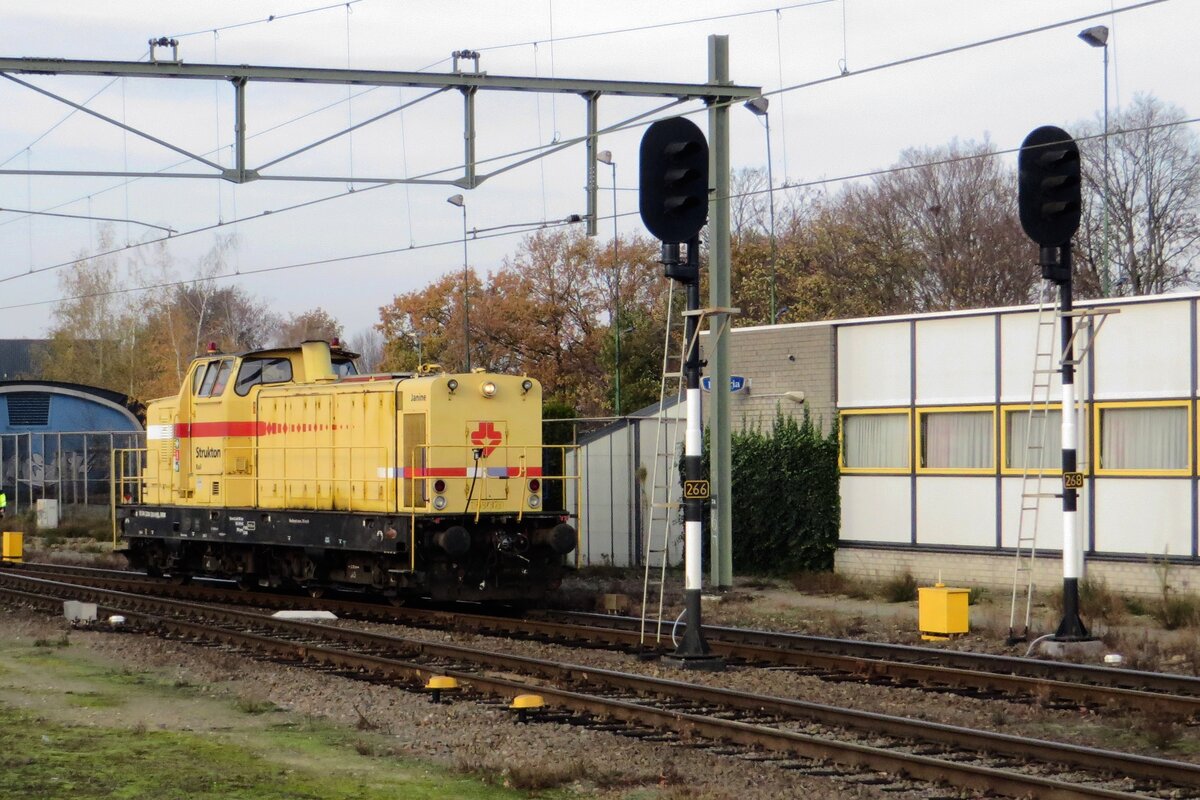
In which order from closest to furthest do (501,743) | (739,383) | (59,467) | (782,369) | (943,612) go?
(501,743) < (943,612) < (782,369) < (739,383) < (59,467)

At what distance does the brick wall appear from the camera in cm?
2369

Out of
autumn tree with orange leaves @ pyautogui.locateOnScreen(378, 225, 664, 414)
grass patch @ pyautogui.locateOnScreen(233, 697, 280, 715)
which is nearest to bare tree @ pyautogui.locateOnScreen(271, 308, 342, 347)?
autumn tree with orange leaves @ pyautogui.locateOnScreen(378, 225, 664, 414)

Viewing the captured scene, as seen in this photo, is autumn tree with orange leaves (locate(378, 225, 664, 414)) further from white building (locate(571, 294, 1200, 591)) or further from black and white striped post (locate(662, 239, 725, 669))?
black and white striped post (locate(662, 239, 725, 669))

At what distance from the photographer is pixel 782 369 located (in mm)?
24469

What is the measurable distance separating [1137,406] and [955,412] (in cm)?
294

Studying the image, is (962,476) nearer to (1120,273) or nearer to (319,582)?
(319,582)

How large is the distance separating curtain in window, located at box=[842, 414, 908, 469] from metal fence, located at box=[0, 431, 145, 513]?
854 inches

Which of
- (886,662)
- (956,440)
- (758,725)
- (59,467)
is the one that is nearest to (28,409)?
(59,467)

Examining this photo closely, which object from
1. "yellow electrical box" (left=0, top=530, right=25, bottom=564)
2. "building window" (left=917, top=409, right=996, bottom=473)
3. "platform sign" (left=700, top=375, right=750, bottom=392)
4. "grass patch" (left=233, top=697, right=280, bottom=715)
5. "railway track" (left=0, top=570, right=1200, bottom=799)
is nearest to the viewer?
"railway track" (left=0, top=570, right=1200, bottom=799)

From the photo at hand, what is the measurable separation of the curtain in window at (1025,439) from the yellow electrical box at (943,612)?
16.6 ft

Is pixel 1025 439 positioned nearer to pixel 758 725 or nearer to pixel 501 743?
pixel 758 725

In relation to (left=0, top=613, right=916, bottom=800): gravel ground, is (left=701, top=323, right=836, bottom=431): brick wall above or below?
above

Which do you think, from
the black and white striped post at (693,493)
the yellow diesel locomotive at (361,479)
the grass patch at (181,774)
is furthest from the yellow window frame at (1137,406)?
the grass patch at (181,774)

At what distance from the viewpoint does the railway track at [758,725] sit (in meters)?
8.70
